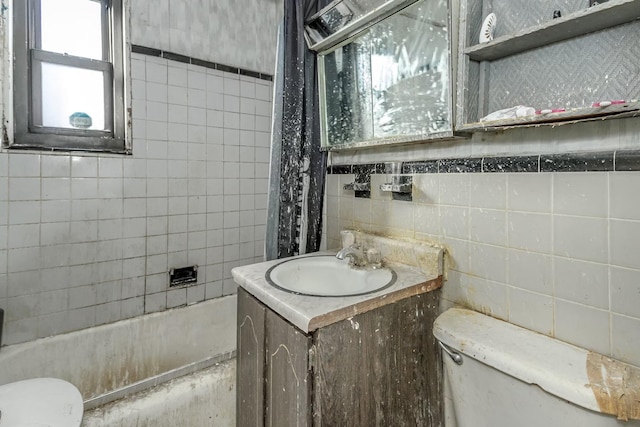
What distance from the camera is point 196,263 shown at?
1.87m

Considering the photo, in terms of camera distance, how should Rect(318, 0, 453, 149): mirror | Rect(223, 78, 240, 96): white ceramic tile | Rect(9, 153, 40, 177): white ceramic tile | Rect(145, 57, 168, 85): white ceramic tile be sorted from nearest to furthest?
Rect(318, 0, 453, 149): mirror
Rect(9, 153, 40, 177): white ceramic tile
Rect(145, 57, 168, 85): white ceramic tile
Rect(223, 78, 240, 96): white ceramic tile

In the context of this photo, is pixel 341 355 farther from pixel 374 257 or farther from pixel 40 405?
pixel 40 405

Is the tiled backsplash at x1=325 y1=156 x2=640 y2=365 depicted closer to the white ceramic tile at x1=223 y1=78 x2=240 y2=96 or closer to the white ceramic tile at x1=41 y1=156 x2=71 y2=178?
the white ceramic tile at x1=223 y1=78 x2=240 y2=96

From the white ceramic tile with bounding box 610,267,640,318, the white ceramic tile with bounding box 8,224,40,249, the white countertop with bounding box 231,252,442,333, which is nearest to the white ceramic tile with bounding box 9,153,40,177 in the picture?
the white ceramic tile with bounding box 8,224,40,249

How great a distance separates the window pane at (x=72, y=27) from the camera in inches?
58.9

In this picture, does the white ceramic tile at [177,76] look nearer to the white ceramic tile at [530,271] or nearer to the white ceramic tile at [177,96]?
the white ceramic tile at [177,96]

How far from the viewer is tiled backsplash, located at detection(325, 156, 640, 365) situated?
736 millimetres

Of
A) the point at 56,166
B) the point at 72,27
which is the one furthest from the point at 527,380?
the point at 72,27

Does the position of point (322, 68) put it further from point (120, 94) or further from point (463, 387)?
point (463, 387)

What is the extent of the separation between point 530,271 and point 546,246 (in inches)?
3.5

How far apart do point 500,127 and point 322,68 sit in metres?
0.99

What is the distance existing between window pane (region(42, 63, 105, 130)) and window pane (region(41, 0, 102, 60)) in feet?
0.33

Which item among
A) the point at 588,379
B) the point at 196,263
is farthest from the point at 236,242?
the point at 588,379

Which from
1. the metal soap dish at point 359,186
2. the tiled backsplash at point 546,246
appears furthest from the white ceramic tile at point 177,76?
the tiled backsplash at point 546,246
